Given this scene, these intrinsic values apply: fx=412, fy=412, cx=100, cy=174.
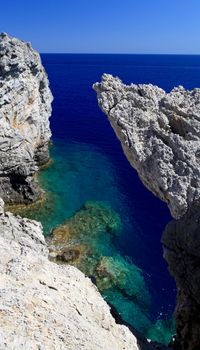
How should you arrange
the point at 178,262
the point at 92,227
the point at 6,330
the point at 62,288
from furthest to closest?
the point at 92,227
the point at 178,262
the point at 62,288
the point at 6,330

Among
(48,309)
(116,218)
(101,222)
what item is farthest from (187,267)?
(116,218)

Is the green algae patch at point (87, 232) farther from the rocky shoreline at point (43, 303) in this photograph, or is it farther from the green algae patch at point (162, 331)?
the rocky shoreline at point (43, 303)

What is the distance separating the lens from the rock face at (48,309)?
12.8 m

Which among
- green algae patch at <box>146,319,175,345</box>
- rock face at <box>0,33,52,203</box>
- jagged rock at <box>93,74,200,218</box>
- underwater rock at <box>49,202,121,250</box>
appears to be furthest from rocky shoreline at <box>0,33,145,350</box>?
rock face at <box>0,33,52,203</box>

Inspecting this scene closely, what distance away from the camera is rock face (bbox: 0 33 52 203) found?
45.5 metres

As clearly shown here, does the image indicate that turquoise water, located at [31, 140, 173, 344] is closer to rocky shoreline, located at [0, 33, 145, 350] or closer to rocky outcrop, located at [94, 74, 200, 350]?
rocky outcrop, located at [94, 74, 200, 350]

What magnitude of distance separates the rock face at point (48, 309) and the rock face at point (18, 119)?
27.4 meters

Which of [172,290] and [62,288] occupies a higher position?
[62,288]

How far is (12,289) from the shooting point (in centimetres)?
1397

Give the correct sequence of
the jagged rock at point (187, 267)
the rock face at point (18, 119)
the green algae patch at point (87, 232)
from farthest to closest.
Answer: the rock face at point (18, 119) → the green algae patch at point (87, 232) → the jagged rock at point (187, 267)

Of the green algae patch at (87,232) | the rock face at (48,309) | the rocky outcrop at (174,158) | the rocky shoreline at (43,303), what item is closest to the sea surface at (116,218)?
the green algae patch at (87,232)

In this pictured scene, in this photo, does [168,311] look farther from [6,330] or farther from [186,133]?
[6,330]

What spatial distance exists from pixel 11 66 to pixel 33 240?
32.3m

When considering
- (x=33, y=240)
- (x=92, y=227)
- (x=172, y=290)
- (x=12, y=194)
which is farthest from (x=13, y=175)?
(x=33, y=240)
